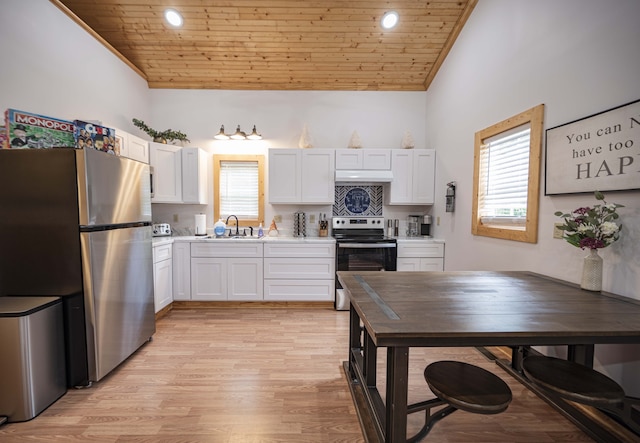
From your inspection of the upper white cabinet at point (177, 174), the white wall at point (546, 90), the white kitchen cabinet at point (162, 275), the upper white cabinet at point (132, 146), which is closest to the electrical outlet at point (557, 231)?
the white wall at point (546, 90)

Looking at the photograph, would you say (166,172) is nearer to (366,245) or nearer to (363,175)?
(363,175)

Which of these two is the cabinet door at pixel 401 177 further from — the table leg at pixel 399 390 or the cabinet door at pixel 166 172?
the table leg at pixel 399 390

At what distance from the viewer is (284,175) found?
3.91m

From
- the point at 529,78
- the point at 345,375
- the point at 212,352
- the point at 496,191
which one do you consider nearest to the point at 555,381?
the point at 345,375

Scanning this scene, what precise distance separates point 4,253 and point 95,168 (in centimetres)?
84

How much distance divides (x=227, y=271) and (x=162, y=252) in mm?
771

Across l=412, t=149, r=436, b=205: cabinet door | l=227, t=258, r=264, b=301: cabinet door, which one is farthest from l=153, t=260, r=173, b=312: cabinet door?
l=412, t=149, r=436, b=205: cabinet door

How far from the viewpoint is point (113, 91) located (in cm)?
340

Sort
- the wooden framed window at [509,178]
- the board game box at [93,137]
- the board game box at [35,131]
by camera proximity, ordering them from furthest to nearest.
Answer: the board game box at [93,137], the wooden framed window at [509,178], the board game box at [35,131]

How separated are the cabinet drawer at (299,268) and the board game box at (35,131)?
7.38ft

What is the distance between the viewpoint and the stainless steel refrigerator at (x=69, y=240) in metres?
1.92

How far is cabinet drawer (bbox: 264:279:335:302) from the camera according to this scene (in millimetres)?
3691

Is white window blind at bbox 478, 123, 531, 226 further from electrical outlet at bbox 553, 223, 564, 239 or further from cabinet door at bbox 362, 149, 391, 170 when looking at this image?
cabinet door at bbox 362, 149, 391, 170

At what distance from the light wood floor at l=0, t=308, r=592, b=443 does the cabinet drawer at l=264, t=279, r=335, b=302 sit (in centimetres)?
83
